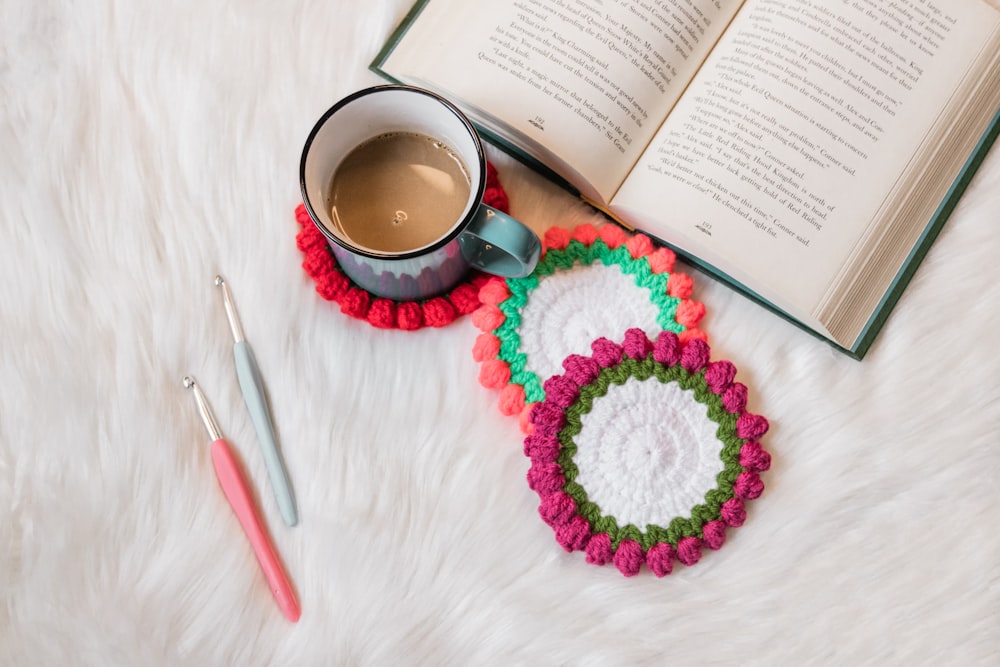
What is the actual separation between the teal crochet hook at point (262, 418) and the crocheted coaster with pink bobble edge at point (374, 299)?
0.07 m

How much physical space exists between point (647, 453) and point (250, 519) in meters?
0.29

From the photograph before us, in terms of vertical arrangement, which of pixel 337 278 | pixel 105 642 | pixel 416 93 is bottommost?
pixel 105 642

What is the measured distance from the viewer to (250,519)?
0.59 metres

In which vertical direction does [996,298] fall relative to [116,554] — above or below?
above

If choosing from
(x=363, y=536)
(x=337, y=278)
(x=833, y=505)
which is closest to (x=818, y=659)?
(x=833, y=505)

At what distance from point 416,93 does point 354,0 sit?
0.18 metres

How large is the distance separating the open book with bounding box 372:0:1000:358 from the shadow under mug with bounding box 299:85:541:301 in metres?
0.06

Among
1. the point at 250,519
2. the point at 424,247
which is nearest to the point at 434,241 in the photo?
the point at 424,247

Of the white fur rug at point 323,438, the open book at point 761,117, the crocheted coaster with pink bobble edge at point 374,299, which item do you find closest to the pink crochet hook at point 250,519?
the white fur rug at point 323,438

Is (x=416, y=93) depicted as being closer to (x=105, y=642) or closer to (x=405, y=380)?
(x=405, y=380)

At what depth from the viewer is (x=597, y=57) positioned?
61 centimetres

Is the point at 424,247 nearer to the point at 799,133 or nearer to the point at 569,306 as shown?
the point at 569,306

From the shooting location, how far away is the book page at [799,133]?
0.59m

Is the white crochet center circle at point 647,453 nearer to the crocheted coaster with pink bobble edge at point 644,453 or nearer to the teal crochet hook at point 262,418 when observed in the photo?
the crocheted coaster with pink bobble edge at point 644,453
